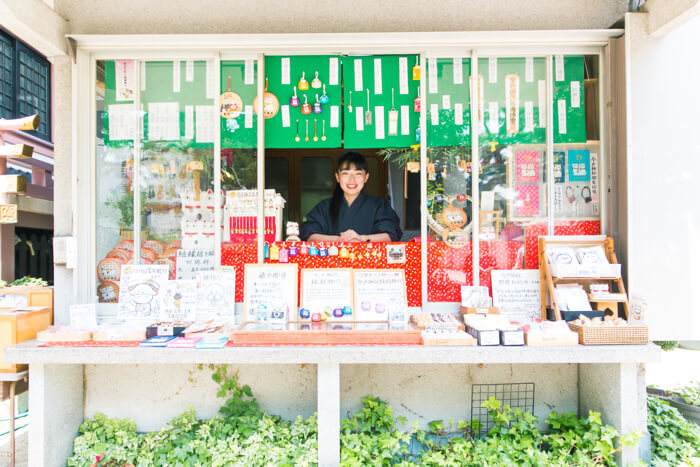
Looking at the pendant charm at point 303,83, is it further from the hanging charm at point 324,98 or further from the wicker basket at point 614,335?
the wicker basket at point 614,335

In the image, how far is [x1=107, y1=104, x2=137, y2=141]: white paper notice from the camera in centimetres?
409

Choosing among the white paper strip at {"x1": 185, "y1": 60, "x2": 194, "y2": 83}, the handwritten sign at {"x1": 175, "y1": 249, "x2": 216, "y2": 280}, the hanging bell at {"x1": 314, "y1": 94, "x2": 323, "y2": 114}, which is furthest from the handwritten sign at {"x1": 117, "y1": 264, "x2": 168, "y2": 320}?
the hanging bell at {"x1": 314, "y1": 94, "x2": 323, "y2": 114}

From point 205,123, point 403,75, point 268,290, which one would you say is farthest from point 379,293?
point 205,123

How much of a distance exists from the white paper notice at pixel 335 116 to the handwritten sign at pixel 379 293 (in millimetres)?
1488

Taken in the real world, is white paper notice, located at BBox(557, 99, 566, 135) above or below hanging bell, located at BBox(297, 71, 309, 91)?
below

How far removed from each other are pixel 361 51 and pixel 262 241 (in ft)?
6.92

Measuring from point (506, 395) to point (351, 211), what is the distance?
106 inches

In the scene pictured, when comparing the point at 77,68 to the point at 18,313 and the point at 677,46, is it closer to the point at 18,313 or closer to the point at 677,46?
the point at 18,313

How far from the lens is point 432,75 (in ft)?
13.3

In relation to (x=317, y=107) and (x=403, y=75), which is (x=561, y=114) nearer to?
(x=403, y=75)

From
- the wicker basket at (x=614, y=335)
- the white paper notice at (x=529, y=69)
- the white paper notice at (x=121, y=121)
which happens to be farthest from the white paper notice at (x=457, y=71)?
the white paper notice at (x=121, y=121)

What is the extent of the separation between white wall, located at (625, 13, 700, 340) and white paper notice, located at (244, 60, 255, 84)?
3.50 meters

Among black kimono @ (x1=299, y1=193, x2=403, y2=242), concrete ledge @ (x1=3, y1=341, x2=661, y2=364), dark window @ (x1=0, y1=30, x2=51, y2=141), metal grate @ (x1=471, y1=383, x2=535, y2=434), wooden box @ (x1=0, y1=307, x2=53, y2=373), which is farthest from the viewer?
dark window @ (x1=0, y1=30, x2=51, y2=141)

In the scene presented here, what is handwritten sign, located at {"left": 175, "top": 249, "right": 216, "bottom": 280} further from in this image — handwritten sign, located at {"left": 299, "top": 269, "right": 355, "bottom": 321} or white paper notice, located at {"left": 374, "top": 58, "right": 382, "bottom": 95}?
white paper notice, located at {"left": 374, "top": 58, "right": 382, "bottom": 95}
